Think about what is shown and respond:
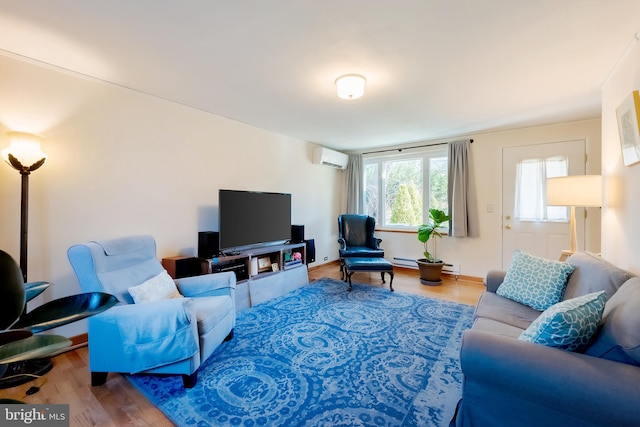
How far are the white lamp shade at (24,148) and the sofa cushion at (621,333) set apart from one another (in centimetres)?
356

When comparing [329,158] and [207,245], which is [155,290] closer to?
[207,245]

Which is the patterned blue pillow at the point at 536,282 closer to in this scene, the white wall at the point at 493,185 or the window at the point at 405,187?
the white wall at the point at 493,185

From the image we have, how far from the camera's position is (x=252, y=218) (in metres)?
3.48

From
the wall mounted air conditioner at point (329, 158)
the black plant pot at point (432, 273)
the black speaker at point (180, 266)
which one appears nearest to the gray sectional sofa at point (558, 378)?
the black speaker at point (180, 266)

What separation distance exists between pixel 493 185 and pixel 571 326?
11.5 ft

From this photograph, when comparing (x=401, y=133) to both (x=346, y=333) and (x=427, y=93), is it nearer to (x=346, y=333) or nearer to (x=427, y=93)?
(x=427, y=93)

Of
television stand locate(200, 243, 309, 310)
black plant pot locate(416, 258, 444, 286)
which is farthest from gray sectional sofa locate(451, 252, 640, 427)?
black plant pot locate(416, 258, 444, 286)

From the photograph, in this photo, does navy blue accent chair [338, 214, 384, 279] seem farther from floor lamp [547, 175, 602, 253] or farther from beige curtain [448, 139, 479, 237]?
floor lamp [547, 175, 602, 253]

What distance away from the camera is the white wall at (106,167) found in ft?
7.07

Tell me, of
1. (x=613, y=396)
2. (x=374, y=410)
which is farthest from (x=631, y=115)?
(x=374, y=410)

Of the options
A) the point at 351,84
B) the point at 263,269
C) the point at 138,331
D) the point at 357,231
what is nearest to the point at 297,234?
the point at 263,269

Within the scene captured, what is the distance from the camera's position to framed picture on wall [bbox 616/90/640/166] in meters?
1.72

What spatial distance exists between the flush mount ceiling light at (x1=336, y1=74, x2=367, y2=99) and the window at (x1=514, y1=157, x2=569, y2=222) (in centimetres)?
299

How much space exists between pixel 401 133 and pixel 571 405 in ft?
12.6
